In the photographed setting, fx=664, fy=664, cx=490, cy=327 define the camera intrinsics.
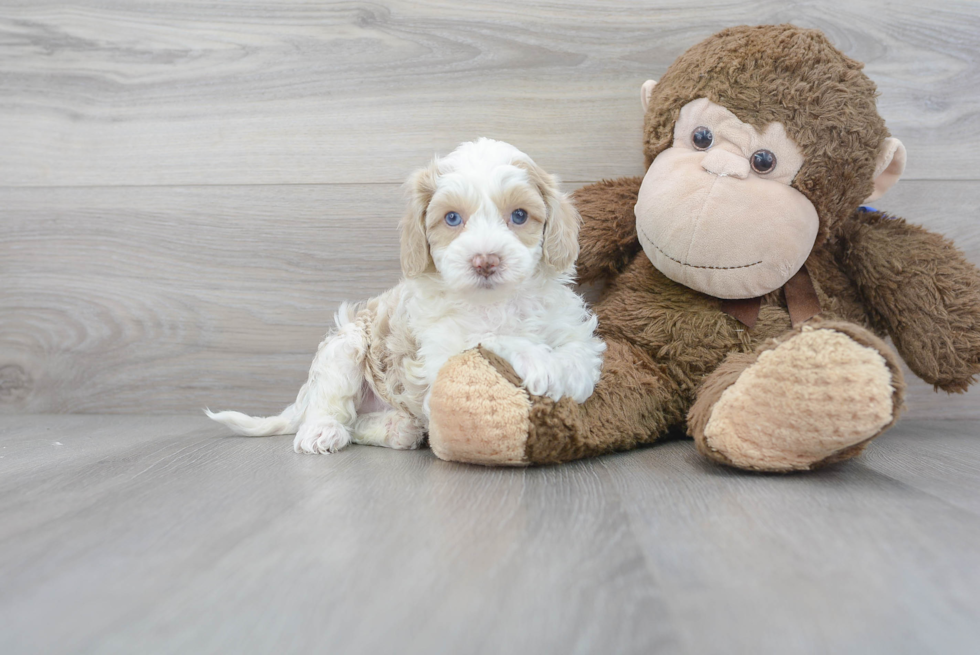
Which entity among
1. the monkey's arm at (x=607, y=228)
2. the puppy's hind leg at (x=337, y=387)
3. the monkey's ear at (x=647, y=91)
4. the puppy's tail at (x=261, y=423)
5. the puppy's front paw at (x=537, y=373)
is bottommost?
the puppy's tail at (x=261, y=423)

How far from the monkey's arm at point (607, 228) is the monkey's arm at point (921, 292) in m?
0.45

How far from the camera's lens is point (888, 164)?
1297 millimetres

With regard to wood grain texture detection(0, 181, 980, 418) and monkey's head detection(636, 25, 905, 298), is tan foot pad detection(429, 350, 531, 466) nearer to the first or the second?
monkey's head detection(636, 25, 905, 298)

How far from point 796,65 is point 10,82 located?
193 centimetres

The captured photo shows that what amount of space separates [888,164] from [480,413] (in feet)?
3.10

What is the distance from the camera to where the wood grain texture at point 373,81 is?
1612 millimetres

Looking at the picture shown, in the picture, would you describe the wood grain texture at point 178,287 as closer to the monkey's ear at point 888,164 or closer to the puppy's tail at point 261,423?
the puppy's tail at point 261,423

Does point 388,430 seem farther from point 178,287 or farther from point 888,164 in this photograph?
point 888,164

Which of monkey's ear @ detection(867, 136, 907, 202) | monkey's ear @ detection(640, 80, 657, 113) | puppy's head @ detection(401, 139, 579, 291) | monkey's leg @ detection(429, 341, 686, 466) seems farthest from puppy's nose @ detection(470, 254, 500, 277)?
monkey's ear @ detection(867, 136, 907, 202)

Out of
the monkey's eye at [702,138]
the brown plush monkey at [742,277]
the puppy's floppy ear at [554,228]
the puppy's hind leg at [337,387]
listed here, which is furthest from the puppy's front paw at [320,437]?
the monkey's eye at [702,138]

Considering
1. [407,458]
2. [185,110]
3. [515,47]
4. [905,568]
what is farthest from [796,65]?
[185,110]

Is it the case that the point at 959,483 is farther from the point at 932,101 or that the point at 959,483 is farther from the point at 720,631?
the point at 932,101

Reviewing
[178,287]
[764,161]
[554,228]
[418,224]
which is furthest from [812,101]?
[178,287]

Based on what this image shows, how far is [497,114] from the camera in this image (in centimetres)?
167
